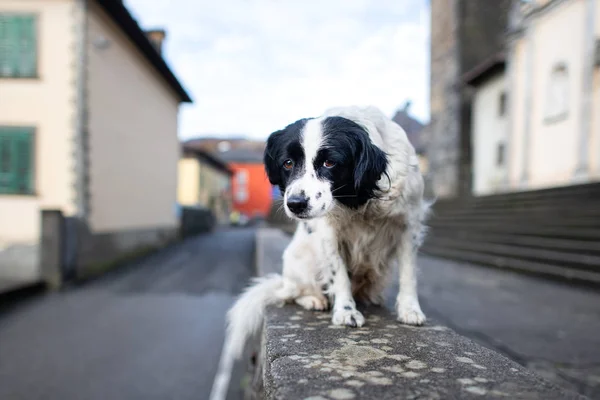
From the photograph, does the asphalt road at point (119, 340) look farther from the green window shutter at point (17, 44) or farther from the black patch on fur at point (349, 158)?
the green window shutter at point (17, 44)

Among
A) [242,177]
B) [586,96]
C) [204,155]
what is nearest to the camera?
[586,96]

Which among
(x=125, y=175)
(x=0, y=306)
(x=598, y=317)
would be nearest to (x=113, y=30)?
(x=125, y=175)

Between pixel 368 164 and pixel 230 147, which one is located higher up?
pixel 230 147

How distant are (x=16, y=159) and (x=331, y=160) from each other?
9.84m

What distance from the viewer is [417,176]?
6.08ft

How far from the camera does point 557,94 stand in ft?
45.3

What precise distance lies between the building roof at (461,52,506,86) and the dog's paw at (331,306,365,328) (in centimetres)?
1920

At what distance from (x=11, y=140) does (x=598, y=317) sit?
35.8 feet

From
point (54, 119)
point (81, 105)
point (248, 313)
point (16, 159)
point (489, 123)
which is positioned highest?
point (489, 123)

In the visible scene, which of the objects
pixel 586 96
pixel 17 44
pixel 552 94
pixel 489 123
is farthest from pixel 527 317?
pixel 489 123

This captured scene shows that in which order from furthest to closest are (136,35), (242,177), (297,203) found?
1. (242,177)
2. (136,35)
3. (297,203)

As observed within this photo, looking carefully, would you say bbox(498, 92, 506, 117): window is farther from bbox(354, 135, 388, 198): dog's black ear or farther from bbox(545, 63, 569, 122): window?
bbox(354, 135, 388, 198): dog's black ear

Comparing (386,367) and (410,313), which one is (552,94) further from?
(386,367)

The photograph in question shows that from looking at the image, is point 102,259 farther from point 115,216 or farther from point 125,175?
point 125,175
